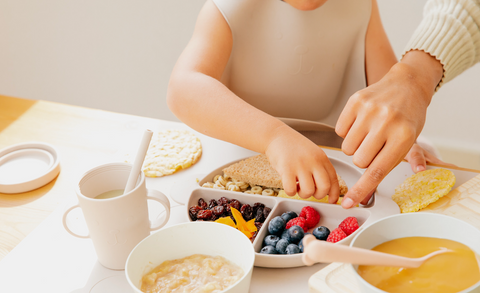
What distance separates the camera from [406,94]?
841 mm

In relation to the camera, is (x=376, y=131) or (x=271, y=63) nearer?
(x=376, y=131)

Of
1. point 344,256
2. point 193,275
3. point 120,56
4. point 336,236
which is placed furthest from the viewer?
point 120,56

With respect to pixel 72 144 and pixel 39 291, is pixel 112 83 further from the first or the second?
pixel 39 291

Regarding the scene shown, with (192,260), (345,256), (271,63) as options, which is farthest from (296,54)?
(345,256)

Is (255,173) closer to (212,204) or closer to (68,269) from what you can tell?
(212,204)

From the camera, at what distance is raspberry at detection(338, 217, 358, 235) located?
752 millimetres

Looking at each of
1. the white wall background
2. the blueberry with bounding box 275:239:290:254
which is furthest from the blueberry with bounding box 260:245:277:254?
the white wall background

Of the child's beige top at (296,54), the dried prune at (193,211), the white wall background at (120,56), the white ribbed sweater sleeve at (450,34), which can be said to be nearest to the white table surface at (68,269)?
the dried prune at (193,211)

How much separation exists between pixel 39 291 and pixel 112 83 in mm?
2363

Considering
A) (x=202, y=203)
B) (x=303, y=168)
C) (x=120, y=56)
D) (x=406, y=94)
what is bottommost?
(x=120, y=56)

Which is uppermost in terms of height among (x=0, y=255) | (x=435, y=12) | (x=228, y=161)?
(x=435, y=12)

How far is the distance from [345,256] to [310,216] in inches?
14.4

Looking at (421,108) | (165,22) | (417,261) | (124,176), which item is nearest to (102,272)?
(124,176)

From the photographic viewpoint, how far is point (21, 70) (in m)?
2.96
